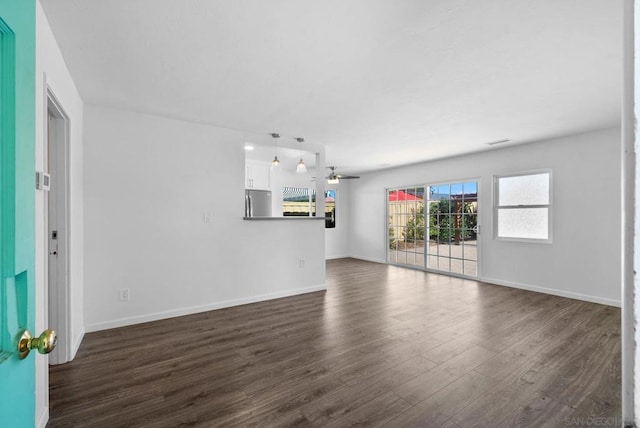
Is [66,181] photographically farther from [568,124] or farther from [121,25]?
[568,124]

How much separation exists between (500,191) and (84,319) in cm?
616

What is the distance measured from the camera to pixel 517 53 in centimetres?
212

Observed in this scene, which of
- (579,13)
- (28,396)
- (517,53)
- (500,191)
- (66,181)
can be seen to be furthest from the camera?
(500,191)

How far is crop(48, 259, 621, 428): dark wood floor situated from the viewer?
5.99 feet

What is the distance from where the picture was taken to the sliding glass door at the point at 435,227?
554 centimetres

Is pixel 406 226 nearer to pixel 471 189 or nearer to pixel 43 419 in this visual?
pixel 471 189

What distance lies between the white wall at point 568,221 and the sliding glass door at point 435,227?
0.25 m

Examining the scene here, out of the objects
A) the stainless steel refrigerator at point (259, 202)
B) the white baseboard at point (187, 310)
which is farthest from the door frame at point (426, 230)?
the stainless steel refrigerator at point (259, 202)

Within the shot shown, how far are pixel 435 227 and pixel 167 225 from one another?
5.07m

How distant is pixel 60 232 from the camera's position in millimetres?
2408

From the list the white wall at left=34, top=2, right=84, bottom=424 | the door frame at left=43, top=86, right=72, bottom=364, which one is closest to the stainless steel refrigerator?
the white wall at left=34, top=2, right=84, bottom=424

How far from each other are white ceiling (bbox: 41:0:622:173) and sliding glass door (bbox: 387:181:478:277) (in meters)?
2.13

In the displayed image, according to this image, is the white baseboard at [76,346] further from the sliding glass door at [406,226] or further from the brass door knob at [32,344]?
the sliding glass door at [406,226]

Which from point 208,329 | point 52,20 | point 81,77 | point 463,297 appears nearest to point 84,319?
point 208,329
